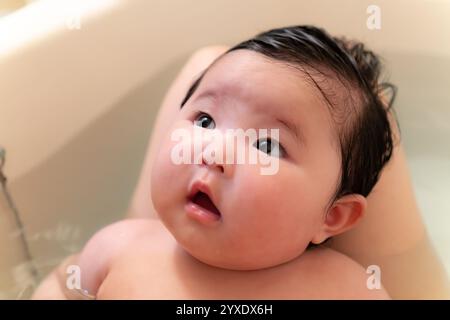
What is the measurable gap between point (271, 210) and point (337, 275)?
7.0 inches

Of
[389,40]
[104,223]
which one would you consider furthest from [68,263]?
[389,40]

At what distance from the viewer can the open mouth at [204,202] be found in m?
0.69

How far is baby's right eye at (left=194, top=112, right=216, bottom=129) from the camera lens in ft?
2.37

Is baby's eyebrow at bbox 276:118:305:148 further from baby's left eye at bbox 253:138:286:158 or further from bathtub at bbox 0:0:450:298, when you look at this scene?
bathtub at bbox 0:0:450:298

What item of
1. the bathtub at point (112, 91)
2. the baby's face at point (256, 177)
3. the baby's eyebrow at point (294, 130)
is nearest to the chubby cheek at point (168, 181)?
the baby's face at point (256, 177)

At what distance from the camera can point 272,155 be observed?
70 centimetres

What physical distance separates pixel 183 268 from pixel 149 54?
53 cm

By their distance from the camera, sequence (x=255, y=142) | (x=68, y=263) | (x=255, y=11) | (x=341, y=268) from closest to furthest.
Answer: (x=255, y=142) → (x=341, y=268) → (x=68, y=263) → (x=255, y=11)

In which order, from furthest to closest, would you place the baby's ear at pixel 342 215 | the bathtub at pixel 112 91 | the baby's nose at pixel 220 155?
1. the bathtub at pixel 112 91
2. the baby's ear at pixel 342 215
3. the baby's nose at pixel 220 155

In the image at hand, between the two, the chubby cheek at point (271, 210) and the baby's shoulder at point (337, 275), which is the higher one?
the chubby cheek at point (271, 210)

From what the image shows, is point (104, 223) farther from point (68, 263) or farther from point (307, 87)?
point (307, 87)

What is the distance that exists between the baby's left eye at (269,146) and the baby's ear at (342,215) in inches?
5.1

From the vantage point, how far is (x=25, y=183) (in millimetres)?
1001

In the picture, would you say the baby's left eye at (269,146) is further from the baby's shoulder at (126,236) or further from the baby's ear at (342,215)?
the baby's shoulder at (126,236)
